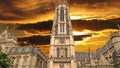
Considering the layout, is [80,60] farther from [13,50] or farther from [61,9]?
[13,50]

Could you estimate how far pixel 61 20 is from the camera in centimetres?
8075

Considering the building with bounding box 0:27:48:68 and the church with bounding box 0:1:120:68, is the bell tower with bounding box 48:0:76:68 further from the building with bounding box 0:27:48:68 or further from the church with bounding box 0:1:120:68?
the building with bounding box 0:27:48:68

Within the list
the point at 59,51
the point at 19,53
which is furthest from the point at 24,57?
the point at 59,51

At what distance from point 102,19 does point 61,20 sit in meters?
46.6

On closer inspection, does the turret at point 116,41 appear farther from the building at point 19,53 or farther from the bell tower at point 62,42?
the building at point 19,53

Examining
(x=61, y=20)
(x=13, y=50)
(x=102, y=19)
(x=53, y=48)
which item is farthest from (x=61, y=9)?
(x=102, y=19)

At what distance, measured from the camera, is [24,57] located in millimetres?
74875

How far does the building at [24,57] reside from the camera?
73312mm

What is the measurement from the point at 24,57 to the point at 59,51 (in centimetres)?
1393

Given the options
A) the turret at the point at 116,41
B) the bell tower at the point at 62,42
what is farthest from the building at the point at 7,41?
the turret at the point at 116,41

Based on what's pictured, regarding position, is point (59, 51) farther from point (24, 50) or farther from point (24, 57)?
point (24, 50)

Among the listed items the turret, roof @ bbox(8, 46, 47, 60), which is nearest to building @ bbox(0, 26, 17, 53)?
Result: roof @ bbox(8, 46, 47, 60)

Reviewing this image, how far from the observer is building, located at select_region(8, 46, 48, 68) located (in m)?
73.3

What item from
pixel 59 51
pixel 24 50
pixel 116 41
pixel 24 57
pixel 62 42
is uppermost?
pixel 62 42
